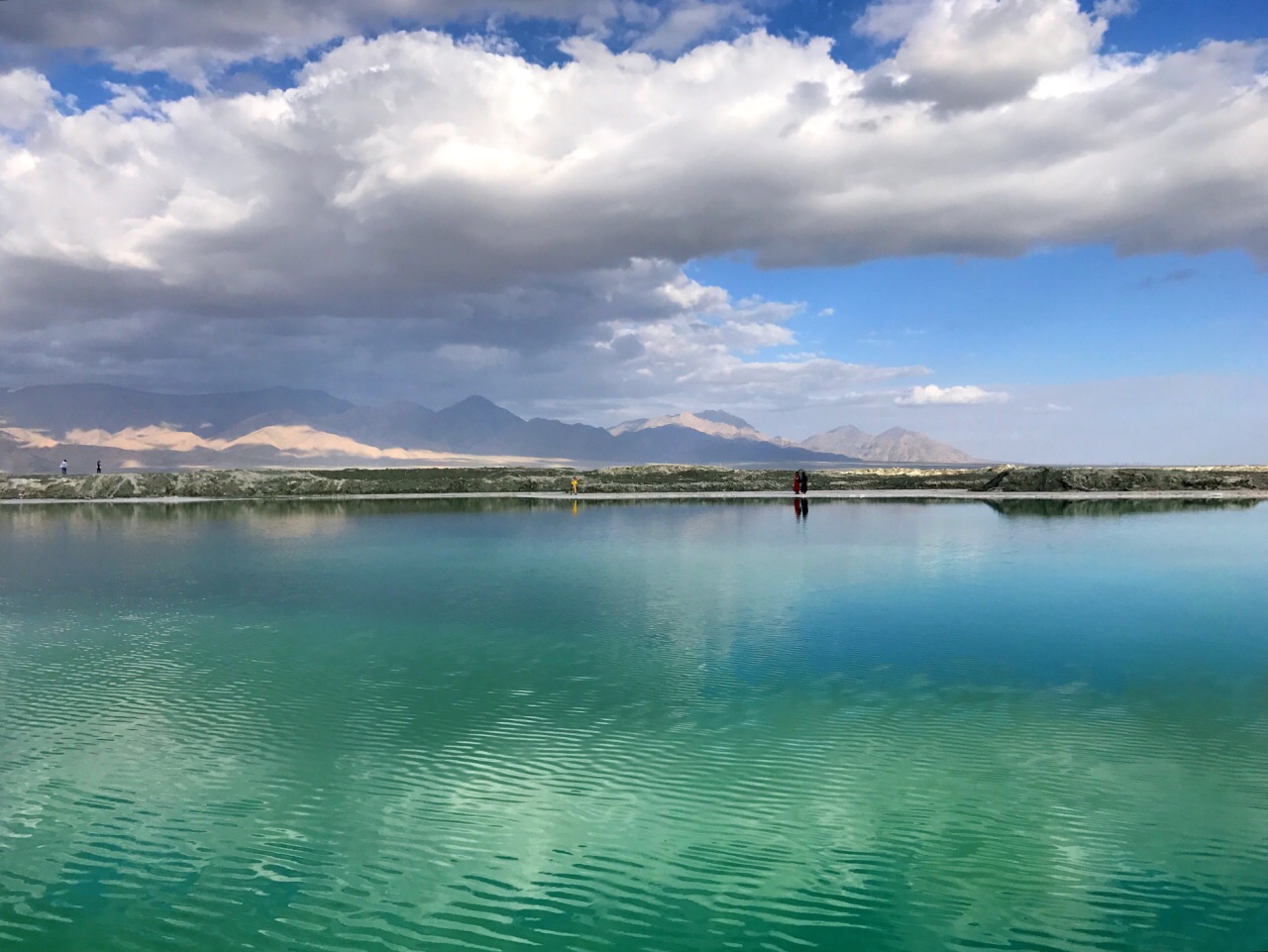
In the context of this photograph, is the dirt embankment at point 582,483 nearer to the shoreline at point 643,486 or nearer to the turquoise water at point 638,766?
the shoreline at point 643,486

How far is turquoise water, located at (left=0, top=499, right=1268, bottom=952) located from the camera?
35.4ft

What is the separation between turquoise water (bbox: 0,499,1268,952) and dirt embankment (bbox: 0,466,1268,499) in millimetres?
64812

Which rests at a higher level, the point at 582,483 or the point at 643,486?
the point at 582,483

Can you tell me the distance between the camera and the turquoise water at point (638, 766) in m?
10.8

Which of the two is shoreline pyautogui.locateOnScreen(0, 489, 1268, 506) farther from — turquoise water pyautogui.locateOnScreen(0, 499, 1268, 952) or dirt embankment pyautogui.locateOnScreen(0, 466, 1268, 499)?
turquoise water pyautogui.locateOnScreen(0, 499, 1268, 952)

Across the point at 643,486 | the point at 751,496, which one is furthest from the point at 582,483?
the point at 751,496

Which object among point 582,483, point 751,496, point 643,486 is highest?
point 582,483

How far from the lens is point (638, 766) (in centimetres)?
1544

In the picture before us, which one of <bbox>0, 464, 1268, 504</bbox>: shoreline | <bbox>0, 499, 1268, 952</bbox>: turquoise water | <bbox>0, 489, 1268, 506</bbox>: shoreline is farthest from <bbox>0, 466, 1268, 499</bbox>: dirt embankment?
<bbox>0, 499, 1268, 952</bbox>: turquoise water

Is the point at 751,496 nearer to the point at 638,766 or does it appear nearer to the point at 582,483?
the point at 582,483

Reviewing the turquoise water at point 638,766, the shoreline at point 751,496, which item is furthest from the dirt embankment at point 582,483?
the turquoise water at point 638,766

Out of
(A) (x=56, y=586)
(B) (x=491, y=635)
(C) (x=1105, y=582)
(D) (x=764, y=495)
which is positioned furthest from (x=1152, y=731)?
(D) (x=764, y=495)

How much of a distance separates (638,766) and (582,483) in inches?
3726

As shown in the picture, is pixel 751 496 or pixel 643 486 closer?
pixel 751 496
